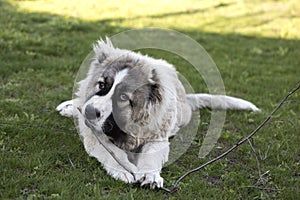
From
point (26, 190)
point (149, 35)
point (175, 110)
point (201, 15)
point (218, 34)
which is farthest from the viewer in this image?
point (201, 15)

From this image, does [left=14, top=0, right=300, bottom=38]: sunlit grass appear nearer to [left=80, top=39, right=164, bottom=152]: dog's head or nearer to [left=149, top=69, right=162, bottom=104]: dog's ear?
[left=80, top=39, right=164, bottom=152]: dog's head

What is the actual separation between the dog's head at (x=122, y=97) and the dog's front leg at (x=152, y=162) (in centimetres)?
12

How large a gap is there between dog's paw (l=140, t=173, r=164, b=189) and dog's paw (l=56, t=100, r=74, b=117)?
166cm

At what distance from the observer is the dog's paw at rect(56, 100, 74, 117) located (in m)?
4.98

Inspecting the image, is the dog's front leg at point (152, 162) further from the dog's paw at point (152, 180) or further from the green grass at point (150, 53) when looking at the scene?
the green grass at point (150, 53)

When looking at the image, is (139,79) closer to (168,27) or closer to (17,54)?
(17,54)

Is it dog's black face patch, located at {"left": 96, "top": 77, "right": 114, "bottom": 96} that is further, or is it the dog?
dog's black face patch, located at {"left": 96, "top": 77, "right": 114, "bottom": 96}

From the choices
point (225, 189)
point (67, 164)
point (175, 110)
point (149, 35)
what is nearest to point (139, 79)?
point (175, 110)

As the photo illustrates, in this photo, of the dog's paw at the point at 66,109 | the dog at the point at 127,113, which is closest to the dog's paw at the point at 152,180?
the dog at the point at 127,113

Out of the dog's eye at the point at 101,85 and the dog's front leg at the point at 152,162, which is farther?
the dog's eye at the point at 101,85

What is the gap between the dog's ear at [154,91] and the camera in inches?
161

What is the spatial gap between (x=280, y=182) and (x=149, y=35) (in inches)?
204

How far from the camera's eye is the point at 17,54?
6.75 meters

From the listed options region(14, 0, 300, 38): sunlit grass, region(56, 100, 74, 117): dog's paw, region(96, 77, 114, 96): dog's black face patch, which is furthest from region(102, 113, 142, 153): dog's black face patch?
region(14, 0, 300, 38): sunlit grass
